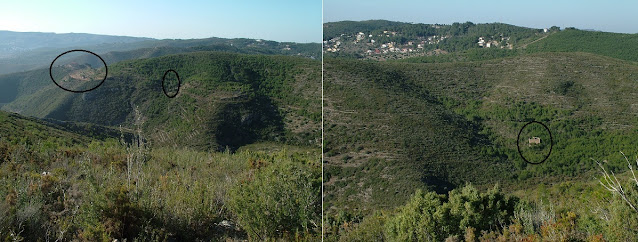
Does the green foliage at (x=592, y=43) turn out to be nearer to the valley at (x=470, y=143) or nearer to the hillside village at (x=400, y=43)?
the hillside village at (x=400, y=43)

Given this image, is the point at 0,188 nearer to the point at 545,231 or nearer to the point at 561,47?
the point at 545,231

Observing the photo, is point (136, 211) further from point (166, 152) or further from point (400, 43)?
point (400, 43)

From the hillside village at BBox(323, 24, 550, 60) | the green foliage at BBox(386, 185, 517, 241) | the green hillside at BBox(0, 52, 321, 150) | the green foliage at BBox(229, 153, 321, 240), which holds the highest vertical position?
the hillside village at BBox(323, 24, 550, 60)

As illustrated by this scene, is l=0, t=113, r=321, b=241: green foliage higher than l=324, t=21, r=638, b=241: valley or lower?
higher

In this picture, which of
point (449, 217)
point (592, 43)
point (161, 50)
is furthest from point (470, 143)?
point (161, 50)

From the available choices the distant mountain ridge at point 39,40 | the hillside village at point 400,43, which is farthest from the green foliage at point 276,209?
the distant mountain ridge at point 39,40

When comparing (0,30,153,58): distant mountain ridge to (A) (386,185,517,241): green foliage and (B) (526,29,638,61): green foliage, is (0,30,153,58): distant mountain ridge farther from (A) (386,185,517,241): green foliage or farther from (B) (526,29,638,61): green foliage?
(A) (386,185,517,241): green foliage

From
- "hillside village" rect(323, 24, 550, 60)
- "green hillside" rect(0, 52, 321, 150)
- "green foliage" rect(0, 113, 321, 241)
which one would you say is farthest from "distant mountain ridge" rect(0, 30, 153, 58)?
"green foliage" rect(0, 113, 321, 241)
